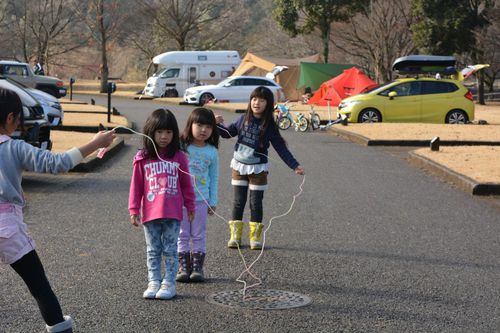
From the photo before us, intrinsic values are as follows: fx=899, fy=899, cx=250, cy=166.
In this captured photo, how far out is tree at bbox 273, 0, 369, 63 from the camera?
53.5 meters

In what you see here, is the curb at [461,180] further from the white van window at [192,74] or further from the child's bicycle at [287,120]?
the white van window at [192,74]

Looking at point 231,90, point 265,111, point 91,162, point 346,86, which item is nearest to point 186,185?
point 265,111

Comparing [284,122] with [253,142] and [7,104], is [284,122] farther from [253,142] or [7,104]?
[7,104]

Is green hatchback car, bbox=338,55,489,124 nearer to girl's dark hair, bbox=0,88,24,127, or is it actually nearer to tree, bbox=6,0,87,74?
girl's dark hair, bbox=0,88,24,127

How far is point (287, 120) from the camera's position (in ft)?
87.8

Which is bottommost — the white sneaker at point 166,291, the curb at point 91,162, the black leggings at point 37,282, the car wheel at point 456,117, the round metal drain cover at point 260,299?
the round metal drain cover at point 260,299

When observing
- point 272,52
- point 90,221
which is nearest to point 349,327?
point 90,221

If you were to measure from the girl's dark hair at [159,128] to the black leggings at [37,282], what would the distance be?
1.53 metres

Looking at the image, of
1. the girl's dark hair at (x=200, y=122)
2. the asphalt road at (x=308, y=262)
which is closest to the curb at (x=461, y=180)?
the asphalt road at (x=308, y=262)

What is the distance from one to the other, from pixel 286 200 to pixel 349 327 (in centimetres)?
585

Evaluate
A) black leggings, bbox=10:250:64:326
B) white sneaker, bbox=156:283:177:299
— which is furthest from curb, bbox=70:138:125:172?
black leggings, bbox=10:250:64:326

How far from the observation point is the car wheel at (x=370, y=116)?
27.4 m

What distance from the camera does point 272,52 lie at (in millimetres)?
72625

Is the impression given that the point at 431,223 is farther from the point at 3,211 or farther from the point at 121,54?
the point at 121,54
